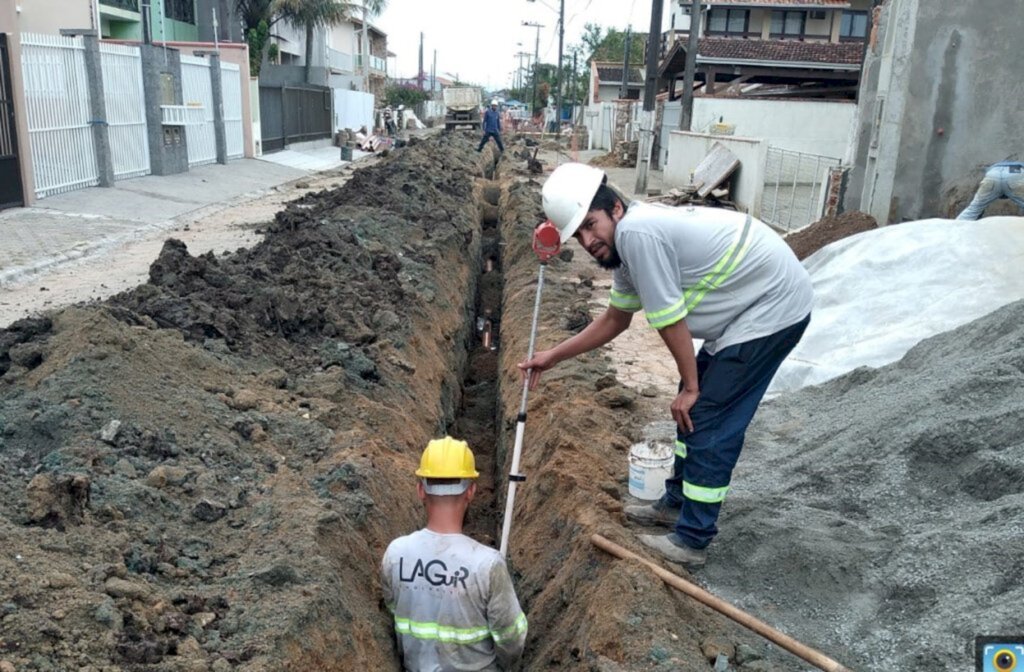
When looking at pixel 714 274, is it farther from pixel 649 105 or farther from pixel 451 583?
pixel 649 105

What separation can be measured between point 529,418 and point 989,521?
350cm

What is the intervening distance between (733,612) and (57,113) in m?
16.4

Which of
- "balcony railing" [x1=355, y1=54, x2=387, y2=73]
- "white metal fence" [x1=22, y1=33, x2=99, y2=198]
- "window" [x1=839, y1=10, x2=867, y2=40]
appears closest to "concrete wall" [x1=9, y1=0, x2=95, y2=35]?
"white metal fence" [x1=22, y1=33, x2=99, y2=198]

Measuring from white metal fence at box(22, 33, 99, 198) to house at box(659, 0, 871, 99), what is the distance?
933 inches

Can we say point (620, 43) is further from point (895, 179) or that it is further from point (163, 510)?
point (163, 510)

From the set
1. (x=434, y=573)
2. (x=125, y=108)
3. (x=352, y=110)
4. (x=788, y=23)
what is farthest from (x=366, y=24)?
(x=434, y=573)

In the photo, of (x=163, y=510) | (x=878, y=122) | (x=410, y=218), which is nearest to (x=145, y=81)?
(x=410, y=218)

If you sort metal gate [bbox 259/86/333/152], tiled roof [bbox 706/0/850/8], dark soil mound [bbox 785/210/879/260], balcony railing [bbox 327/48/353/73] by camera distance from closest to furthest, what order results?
1. dark soil mound [bbox 785/210/879/260]
2. metal gate [bbox 259/86/333/152]
3. tiled roof [bbox 706/0/850/8]
4. balcony railing [bbox 327/48/353/73]

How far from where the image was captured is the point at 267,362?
6152mm

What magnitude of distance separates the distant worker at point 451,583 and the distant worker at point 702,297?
1.00 m

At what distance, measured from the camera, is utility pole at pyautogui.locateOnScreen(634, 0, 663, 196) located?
22.2m

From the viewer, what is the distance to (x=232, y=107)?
25812mm

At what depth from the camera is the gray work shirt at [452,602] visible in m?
3.43

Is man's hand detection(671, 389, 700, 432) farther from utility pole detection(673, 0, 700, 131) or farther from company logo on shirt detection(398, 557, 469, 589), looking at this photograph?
utility pole detection(673, 0, 700, 131)
